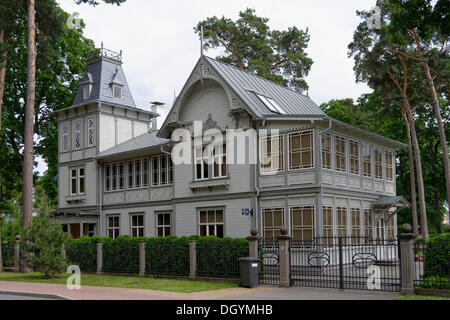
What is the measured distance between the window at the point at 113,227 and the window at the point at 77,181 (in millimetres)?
3188

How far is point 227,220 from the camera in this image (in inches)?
1039

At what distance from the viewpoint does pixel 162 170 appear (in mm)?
31422

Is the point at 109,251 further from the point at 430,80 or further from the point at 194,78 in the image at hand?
the point at 430,80

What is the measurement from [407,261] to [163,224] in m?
18.1

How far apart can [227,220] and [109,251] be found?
19.2ft

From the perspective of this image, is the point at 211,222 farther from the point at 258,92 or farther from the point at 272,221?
the point at 258,92

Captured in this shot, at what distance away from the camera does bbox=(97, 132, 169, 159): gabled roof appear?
107 ft

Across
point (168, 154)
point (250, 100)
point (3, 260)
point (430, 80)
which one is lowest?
point (3, 260)

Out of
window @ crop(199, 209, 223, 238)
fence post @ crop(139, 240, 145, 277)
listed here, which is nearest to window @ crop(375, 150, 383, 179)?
window @ crop(199, 209, 223, 238)

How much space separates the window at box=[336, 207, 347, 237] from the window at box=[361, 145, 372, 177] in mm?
3352

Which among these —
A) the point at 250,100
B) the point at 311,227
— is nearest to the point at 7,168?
the point at 250,100

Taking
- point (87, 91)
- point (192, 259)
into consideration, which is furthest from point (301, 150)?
point (87, 91)

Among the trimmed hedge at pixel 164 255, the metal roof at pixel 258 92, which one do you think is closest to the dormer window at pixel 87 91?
the metal roof at pixel 258 92

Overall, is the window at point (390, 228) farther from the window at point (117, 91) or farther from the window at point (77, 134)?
the window at point (77, 134)
